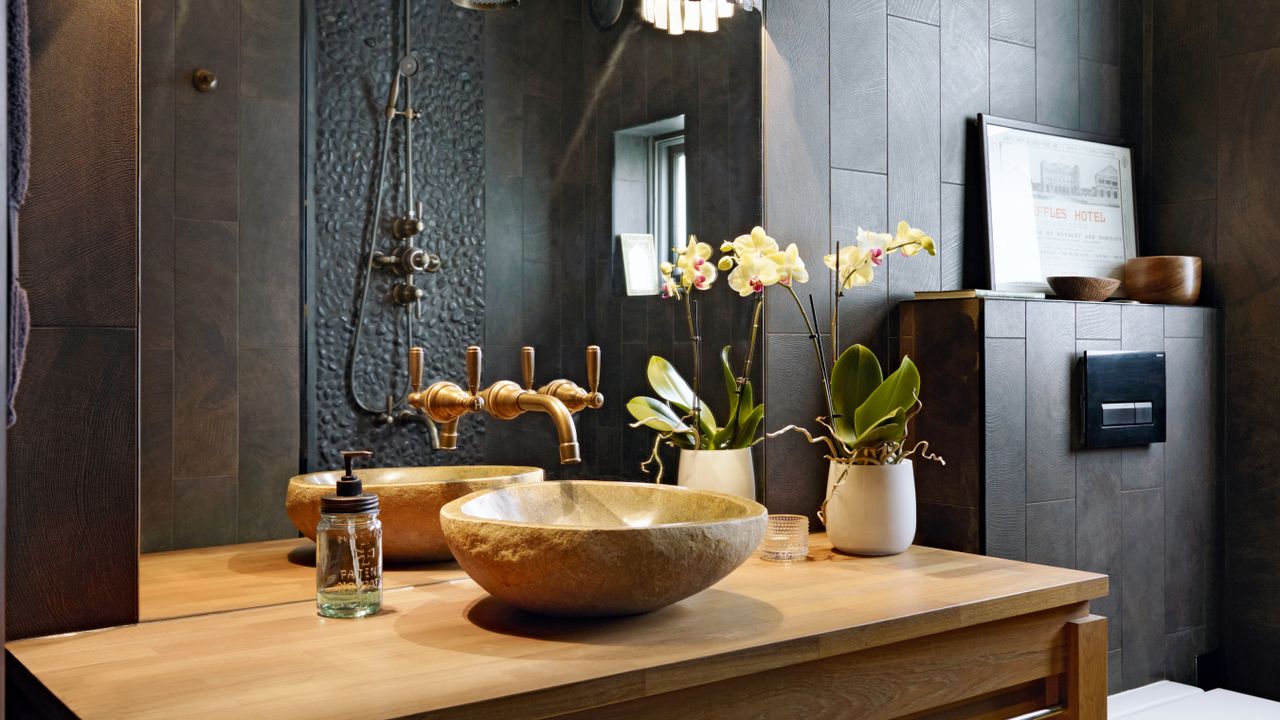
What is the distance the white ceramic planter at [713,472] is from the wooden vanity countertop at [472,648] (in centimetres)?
31

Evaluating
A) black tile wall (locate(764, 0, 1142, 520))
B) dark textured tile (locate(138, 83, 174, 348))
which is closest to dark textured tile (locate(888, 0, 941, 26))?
black tile wall (locate(764, 0, 1142, 520))

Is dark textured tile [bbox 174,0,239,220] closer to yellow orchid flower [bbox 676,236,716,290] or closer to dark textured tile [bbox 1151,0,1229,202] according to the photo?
yellow orchid flower [bbox 676,236,716,290]

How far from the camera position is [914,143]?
2.17m

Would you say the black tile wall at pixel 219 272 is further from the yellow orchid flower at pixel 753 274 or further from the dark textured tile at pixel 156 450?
the yellow orchid flower at pixel 753 274

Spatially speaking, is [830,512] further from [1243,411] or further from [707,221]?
[1243,411]

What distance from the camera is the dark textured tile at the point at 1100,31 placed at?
2512 millimetres

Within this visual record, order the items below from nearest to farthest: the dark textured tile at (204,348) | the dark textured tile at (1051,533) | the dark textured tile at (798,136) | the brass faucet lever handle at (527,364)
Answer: the dark textured tile at (204,348) < the brass faucet lever handle at (527,364) < the dark textured tile at (798,136) < the dark textured tile at (1051,533)

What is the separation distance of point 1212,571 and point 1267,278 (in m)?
0.70

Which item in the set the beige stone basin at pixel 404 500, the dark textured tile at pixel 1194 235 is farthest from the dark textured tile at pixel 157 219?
the dark textured tile at pixel 1194 235

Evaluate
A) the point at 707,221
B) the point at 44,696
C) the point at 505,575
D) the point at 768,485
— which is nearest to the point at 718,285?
the point at 707,221

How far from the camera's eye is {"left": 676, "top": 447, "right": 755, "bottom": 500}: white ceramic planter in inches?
73.2

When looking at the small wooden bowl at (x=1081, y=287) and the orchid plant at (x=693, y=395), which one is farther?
the small wooden bowl at (x=1081, y=287)

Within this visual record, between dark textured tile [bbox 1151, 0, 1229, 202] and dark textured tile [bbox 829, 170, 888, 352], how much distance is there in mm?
965

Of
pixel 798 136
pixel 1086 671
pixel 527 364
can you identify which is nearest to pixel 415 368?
pixel 527 364
